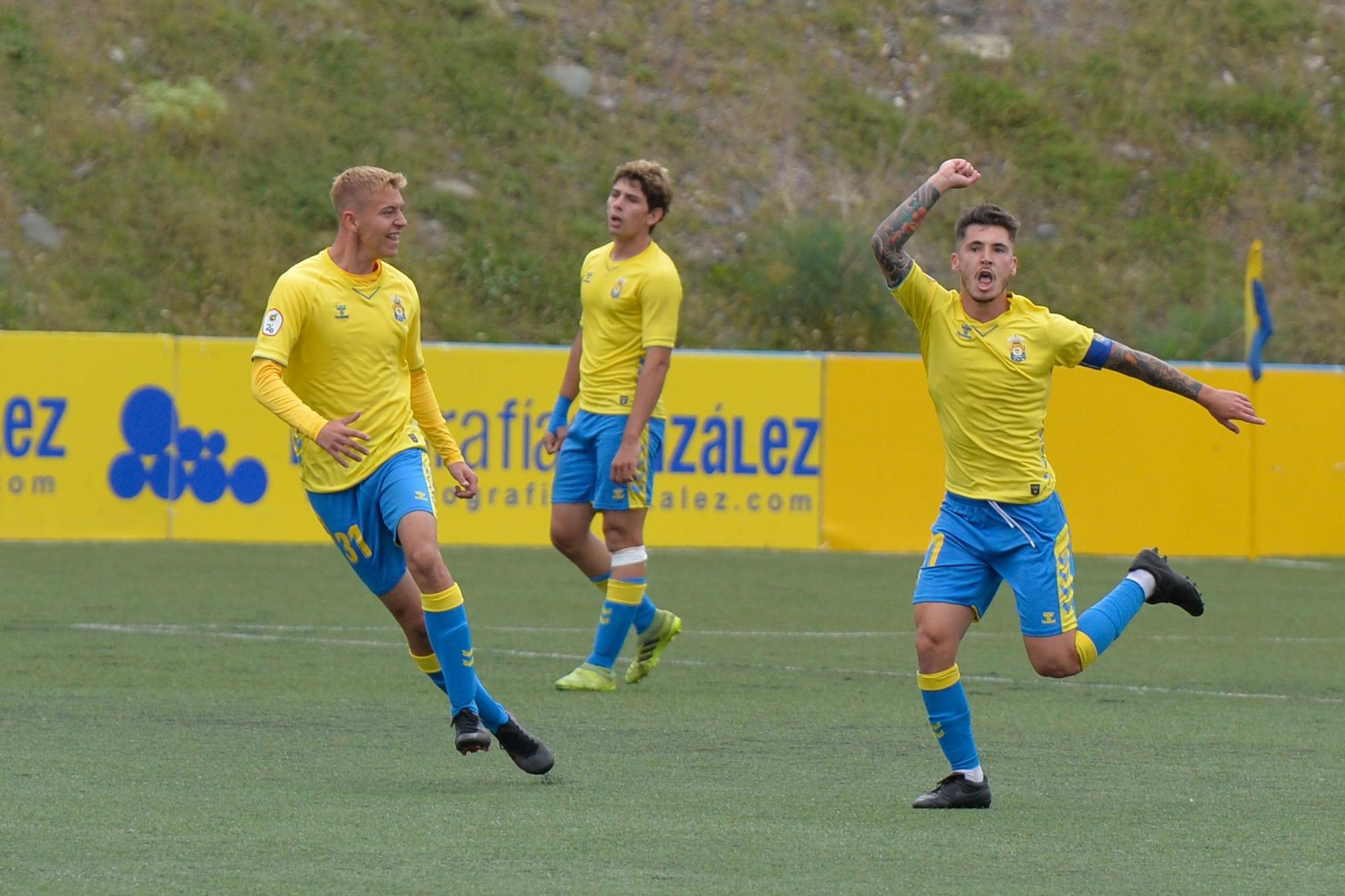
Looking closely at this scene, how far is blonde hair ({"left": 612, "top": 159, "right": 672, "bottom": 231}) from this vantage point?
9.14 metres

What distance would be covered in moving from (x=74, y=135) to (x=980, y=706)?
1881cm

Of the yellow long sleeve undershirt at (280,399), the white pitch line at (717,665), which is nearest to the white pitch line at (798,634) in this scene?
the white pitch line at (717,665)

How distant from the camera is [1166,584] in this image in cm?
743

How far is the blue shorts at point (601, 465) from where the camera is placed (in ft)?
30.5

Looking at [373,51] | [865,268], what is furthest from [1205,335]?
[373,51]

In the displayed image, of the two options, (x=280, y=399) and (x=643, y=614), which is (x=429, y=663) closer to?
(x=280, y=399)

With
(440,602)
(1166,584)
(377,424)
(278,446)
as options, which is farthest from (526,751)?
(278,446)

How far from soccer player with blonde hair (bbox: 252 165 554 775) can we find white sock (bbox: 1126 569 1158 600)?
7.12ft

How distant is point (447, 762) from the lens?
708cm

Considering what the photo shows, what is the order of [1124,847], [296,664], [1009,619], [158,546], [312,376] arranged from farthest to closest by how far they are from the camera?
[158,546]
[1009,619]
[296,664]
[312,376]
[1124,847]

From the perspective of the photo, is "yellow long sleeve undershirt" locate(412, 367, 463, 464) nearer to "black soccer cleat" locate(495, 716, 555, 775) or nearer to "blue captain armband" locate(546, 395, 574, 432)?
"black soccer cleat" locate(495, 716, 555, 775)

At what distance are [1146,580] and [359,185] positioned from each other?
3.02m

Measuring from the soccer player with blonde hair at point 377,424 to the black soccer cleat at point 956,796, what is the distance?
121cm

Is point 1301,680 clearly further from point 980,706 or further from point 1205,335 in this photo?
point 1205,335
